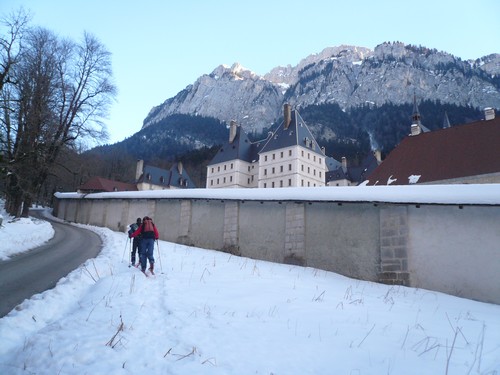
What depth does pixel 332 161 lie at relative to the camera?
85250 millimetres

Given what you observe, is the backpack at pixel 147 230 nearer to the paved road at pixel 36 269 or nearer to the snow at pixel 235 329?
the snow at pixel 235 329

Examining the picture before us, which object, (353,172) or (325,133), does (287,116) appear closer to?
(353,172)

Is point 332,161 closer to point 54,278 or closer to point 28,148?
point 28,148

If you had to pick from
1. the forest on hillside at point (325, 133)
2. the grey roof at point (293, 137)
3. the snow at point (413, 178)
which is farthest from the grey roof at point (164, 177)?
the snow at point (413, 178)

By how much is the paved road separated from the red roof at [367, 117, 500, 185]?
2211cm

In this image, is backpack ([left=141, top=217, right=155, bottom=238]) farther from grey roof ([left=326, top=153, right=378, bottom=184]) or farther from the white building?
grey roof ([left=326, top=153, right=378, bottom=184])

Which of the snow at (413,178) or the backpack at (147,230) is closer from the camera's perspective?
the backpack at (147,230)

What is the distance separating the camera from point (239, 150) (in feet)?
218

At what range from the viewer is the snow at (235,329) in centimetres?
401

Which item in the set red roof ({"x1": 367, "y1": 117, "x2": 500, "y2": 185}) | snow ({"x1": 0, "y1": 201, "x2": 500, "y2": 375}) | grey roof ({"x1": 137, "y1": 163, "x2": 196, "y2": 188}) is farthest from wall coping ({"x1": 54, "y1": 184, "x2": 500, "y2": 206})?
grey roof ({"x1": 137, "y1": 163, "x2": 196, "y2": 188})

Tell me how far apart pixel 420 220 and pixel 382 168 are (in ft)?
63.9

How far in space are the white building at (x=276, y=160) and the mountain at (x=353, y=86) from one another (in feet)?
238

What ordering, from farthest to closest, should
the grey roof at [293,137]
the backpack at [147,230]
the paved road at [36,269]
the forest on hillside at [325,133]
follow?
the forest on hillside at [325,133]
the grey roof at [293,137]
the backpack at [147,230]
the paved road at [36,269]

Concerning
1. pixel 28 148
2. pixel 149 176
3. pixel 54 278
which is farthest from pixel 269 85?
pixel 54 278
